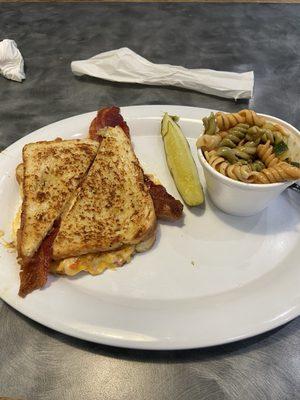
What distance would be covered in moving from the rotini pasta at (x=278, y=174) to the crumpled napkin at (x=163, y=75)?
120cm

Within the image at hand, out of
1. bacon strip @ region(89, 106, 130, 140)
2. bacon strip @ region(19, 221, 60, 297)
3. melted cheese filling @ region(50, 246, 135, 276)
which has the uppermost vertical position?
bacon strip @ region(89, 106, 130, 140)

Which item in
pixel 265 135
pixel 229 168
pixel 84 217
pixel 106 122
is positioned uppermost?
pixel 265 135

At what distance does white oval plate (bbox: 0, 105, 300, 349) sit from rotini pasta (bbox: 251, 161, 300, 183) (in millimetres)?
317

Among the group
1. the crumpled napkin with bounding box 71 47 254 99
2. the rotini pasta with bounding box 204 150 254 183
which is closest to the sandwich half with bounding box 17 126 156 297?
the rotini pasta with bounding box 204 150 254 183

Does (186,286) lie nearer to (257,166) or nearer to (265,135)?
(257,166)

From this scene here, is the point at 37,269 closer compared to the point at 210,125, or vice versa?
the point at 37,269

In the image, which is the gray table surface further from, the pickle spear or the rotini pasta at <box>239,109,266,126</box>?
the rotini pasta at <box>239,109,266,126</box>

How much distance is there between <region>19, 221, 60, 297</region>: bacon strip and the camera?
4.45 ft

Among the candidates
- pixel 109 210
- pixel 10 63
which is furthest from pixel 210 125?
pixel 10 63

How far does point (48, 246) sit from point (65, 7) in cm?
312

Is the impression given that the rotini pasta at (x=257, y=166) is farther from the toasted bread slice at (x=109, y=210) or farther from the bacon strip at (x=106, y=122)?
the bacon strip at (x=106, y=122)

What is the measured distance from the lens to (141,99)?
261 centimetres

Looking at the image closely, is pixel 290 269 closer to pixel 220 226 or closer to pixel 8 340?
pixel 220 226

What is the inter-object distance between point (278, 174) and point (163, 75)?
1.53 metres
